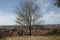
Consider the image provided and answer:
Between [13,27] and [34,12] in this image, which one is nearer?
[34,12]

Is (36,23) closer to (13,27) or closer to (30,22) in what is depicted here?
(30,22)

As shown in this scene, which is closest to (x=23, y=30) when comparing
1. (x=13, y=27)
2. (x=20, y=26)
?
(x=20, y=26)

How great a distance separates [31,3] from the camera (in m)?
25.3

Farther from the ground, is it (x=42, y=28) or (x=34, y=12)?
(x=34, y=12)

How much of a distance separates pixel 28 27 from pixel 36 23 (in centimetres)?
166

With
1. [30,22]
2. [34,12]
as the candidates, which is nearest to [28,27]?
[30,22]

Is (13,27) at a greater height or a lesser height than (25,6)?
lesser

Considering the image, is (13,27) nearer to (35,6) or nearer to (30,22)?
(30,22)

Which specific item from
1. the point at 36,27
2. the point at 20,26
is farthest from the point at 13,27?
the point at 36,27

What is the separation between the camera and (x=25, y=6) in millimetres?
25078

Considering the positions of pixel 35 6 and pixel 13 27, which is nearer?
pixel 35 6

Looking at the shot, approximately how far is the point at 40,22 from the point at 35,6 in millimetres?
2841

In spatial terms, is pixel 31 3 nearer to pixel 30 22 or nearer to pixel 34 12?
pixel 34 12

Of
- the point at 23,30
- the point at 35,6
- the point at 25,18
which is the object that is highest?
the point at 35,6
